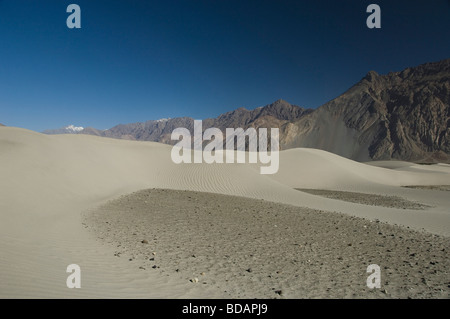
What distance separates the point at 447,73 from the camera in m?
120

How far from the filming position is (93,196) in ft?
41.6

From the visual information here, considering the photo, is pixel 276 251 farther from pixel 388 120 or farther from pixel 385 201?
pixel 388 120

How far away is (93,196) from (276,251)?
10085 mm

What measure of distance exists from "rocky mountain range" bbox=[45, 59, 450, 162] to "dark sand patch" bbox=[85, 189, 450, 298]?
10712 centimetres

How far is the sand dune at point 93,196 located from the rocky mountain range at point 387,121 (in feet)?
302

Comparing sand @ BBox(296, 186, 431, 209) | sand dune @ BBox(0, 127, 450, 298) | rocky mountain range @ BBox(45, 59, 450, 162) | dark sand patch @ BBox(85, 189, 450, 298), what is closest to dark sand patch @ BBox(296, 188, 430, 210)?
sand @ BBox(296, 186, 431, 209)

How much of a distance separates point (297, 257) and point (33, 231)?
6.72 meters

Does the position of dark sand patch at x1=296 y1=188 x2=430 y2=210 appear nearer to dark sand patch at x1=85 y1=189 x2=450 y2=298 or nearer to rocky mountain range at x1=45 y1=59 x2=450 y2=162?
dark sand patch at x1=85 y1=189 x2=450 y2=298

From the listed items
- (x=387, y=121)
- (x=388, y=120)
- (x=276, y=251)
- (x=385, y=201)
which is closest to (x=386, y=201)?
(x=385, y=201)

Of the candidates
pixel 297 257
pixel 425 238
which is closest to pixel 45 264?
pixel 297 257

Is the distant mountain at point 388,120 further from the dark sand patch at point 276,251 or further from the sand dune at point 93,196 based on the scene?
the dark sand patch at point 276,251

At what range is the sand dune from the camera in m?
4.24
